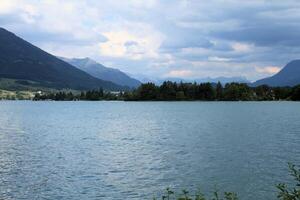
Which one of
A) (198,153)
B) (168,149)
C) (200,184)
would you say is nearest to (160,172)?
(200,184)

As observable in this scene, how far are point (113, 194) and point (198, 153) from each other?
88.3 ft

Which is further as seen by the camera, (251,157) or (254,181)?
(251,157)

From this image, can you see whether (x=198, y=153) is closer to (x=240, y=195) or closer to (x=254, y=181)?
(x=254, y=181)

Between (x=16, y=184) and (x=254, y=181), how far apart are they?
81.4ft

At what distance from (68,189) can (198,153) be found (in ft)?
89.1

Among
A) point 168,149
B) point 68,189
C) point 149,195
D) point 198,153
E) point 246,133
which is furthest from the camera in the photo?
point 246,133

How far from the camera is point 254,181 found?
44.8 metres

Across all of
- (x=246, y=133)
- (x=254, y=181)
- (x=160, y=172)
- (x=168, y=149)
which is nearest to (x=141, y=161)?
(x=160, y=172)

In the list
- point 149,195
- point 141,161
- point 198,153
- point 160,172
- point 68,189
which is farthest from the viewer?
point 198,153

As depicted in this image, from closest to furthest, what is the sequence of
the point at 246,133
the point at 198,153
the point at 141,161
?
the point at 141,161, the point at 198,153, the point at 246,133

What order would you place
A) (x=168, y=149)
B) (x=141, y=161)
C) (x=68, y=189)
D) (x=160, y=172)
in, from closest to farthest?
(x=68, y=189) < (x=160, y=172) < (x=141, y=161) < (x=168, y=149)

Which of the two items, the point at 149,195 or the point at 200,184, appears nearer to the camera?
the point at 149,195

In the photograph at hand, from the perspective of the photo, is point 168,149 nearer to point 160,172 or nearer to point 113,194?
point 160,172

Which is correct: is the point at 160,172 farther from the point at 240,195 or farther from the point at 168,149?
the point at 168,149
